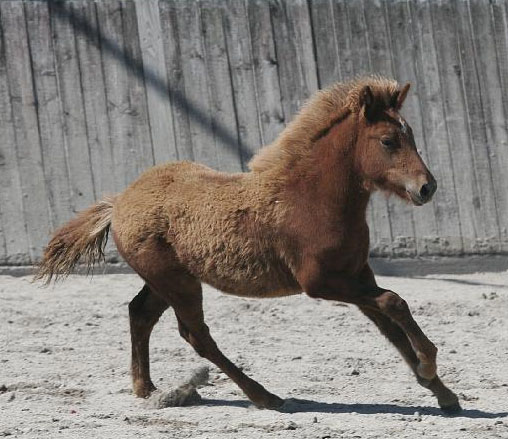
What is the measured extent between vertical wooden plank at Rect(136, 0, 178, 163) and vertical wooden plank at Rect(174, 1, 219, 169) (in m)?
0.18

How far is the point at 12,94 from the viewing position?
31.9ft

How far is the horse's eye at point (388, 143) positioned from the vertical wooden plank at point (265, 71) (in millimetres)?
3808

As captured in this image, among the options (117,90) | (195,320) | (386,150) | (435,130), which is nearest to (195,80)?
(117,90)

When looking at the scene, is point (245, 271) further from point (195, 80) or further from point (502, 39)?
point (502, 39)

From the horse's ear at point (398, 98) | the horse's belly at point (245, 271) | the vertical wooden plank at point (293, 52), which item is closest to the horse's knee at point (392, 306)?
the horse's belly at point (245, 271)

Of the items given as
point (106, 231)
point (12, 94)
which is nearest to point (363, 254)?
point (106, 231)

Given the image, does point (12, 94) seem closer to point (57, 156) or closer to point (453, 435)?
point (57, 156)

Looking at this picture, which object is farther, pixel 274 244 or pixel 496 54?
pixel 496 54

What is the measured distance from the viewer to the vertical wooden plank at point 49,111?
9.70 meters

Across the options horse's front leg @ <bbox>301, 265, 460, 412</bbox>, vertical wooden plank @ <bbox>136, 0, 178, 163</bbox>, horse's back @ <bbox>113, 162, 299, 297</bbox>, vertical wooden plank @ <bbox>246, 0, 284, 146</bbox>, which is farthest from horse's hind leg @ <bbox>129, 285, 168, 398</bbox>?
vertical wooden plank @ <bbox>246, 0, 284, 146</bbox>

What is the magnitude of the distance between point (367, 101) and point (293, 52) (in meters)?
3.92

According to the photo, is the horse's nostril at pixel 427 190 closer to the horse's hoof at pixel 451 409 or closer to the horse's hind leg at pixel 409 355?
the horse's hind leg at pixel 409 355

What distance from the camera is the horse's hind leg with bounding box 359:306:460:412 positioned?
20.2 feet

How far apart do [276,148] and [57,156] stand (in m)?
3.60
